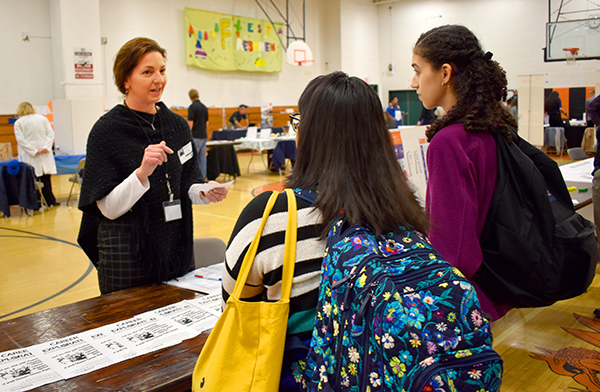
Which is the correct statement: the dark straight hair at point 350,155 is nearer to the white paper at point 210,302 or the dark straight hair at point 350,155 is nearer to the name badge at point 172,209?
the white paper at point 210,302

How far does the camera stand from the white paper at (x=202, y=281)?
72.3 inches

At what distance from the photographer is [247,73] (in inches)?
607

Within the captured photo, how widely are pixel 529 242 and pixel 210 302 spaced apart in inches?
40.7

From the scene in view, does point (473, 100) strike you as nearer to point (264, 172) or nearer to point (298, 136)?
point (298, 136)

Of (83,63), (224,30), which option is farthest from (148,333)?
(224,30)

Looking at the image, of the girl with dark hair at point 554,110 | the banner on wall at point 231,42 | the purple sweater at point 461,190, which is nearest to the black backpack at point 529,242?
the purple sweater at point 461,190

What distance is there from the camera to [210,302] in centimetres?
169

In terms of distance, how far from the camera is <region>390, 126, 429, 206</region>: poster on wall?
9.73ft

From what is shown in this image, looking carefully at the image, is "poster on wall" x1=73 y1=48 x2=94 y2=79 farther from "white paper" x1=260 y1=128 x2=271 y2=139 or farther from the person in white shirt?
"white paper" x1=260 y1=128 x2=271 y2=139

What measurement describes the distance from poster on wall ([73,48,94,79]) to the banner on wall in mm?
3343

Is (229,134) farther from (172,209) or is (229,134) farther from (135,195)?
(135,195)

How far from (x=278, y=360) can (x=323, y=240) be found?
0.82 ft

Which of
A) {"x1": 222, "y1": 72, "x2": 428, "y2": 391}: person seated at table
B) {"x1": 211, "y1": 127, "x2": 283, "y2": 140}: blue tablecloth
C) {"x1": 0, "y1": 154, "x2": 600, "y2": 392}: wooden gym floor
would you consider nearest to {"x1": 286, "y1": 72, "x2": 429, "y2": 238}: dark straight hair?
{"x1": 222, "y1": 72, "x2": 428, "y2": 391}: person seated at table

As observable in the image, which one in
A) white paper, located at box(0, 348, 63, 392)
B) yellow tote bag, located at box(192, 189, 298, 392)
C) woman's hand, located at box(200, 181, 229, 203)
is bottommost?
white paper, located at box(0, 348, 63, 392)
